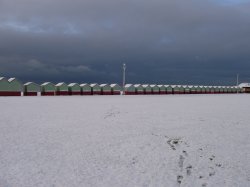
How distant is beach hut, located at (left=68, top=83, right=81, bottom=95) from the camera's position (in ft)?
235

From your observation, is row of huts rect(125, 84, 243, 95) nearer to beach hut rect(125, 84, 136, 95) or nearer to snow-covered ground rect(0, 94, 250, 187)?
beach hut rect(125, 84, 136, 95)

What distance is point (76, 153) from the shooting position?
11219 mm

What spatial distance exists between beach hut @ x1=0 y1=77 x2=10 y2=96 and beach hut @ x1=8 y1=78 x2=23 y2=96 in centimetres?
72

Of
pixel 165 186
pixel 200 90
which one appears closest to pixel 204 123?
pixel 165 186

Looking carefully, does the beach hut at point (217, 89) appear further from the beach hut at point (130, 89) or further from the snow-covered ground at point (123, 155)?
the snow-covered ground at point (123, 155)

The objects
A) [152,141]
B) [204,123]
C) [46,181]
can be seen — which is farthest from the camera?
[204,123]

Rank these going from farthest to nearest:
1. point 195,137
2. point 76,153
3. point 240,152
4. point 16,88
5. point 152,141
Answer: point 16,88 → point 195,137 → point 152,141 → point 240,152 → point 76,153

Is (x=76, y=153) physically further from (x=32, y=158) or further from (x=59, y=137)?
(x=59, y=137)

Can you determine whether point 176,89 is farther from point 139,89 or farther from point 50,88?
point 50,88

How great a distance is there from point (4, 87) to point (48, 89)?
35.4 feet

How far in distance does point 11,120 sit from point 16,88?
4366cm

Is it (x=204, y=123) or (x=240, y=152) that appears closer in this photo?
(x=240, y=152)

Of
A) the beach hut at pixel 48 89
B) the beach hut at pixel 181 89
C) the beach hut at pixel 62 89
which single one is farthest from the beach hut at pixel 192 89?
the beach hut at pixel 48 89

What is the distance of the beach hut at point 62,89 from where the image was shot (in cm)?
6950
